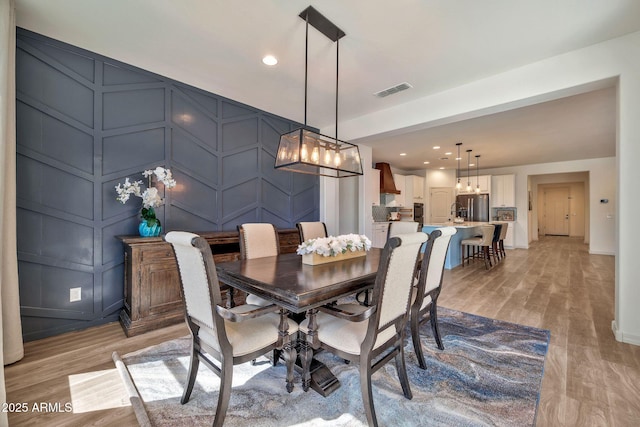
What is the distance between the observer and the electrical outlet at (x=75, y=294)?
2.52 meters

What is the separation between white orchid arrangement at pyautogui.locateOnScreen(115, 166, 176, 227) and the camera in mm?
2674

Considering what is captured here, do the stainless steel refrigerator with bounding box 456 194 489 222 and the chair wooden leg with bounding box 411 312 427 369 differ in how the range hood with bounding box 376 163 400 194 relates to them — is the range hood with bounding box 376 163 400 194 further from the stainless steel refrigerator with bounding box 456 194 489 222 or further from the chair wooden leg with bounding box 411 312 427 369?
the chair wooden leg with bounding box 411 312 427 369

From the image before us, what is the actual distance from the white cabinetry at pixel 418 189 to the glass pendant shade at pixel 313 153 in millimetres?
6137

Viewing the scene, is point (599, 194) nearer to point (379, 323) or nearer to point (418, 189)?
point (418, 189)

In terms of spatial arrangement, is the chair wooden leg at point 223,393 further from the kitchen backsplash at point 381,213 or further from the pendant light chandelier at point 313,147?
the kitchen backsplash at point 381,213

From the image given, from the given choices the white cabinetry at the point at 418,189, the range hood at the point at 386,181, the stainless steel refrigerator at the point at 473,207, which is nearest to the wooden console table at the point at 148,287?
the range hood at the point at 386,181

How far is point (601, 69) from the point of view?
246 centimetres

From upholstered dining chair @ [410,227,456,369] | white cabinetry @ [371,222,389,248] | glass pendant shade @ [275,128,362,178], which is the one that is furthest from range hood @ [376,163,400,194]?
upholstered dining chair @ [410,227,456,369]

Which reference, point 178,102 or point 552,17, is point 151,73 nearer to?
point 178,102

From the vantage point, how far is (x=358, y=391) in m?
1.72

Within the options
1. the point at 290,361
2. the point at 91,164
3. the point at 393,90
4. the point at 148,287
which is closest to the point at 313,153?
the point at 290,361

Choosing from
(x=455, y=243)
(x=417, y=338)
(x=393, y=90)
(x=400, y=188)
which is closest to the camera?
(x=417, y=338)

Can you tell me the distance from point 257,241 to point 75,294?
5.81ft

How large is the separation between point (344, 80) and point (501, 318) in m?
3.21
